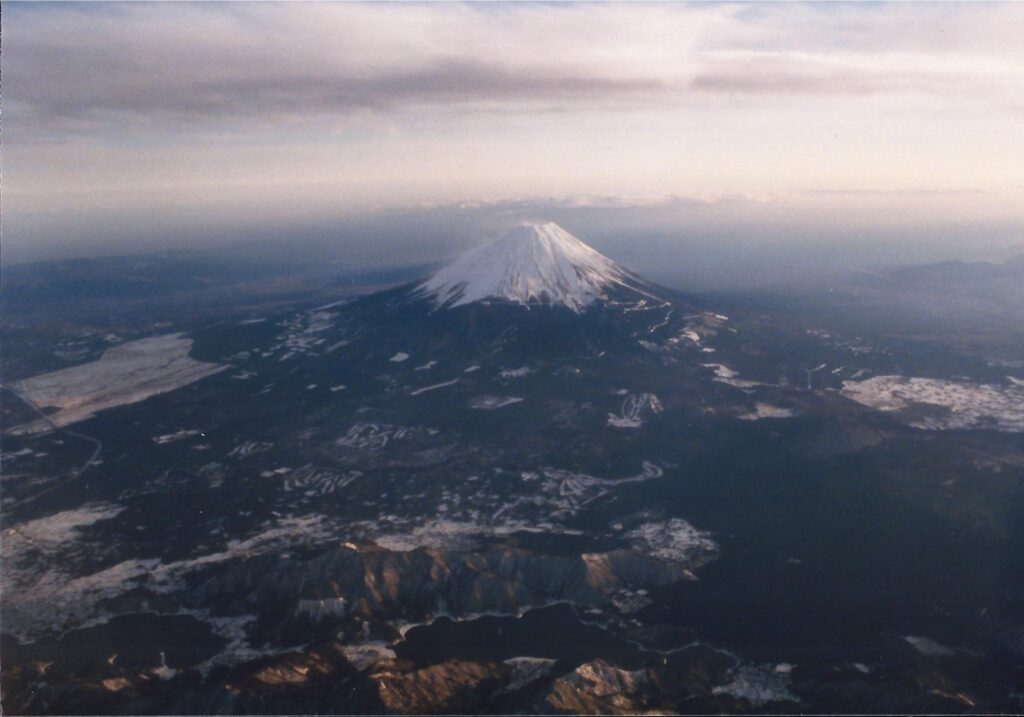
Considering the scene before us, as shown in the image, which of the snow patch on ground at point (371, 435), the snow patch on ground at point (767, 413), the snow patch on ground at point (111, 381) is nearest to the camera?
the snow patch on ground at point (371, 435)

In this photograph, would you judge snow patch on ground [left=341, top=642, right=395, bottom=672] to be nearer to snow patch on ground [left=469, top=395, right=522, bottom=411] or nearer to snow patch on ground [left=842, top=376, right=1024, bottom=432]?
snow patch on ground [left=469, top=395, right=522, bottom=411]

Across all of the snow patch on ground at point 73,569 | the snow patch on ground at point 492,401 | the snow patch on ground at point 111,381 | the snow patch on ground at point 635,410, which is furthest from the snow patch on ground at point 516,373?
the snow patch on ground at point 111,381

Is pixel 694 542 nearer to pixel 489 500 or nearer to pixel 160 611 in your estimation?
pixel 489 500

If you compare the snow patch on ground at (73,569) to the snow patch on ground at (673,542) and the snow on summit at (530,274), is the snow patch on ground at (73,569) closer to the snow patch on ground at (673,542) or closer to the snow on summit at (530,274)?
the snow patch on ground at (673,542)

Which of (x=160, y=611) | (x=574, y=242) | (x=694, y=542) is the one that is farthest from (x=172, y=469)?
(x=574, y=242)

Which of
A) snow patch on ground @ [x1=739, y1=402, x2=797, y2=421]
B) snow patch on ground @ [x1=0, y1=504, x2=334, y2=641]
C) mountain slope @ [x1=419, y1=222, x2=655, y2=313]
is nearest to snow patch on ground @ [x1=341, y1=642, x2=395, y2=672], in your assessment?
snow patch on ground @ [x1=0, y1=504, x2=334, y2=641]

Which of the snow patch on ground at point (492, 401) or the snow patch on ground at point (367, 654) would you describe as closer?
the snow patch on ground at point (367, 654)

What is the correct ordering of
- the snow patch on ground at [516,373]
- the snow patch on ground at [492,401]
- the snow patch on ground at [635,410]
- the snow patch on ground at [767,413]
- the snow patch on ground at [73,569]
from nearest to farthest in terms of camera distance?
1. the snow patch on ground at [73,569]
2. the snow patch on ground at [635,410]
3. the snow patch on ground at [767,413]
4. the snow patch on ground at [492,401]
5. the snow patch on ground at [516,373]

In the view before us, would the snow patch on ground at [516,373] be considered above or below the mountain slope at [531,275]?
below

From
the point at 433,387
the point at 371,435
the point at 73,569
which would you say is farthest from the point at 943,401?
the point at 73,569

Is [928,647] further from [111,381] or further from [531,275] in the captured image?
[111,381]
